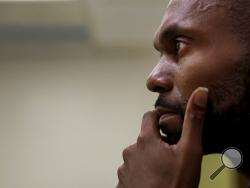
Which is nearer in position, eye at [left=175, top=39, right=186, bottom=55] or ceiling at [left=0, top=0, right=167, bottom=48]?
eye at [left=175, top=39, right=186, bottom=55]

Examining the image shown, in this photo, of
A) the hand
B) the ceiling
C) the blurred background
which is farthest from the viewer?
the blurred background

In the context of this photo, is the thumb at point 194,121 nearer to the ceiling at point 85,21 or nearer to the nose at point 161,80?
the nose at point 161,80

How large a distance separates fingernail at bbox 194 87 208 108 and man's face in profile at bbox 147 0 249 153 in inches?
0.6

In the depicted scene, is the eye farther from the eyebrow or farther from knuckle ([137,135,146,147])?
knuckle ([137,135,146,147])

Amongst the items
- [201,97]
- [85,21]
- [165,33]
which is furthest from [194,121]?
[85,21]

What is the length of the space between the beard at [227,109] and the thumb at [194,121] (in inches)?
0.6

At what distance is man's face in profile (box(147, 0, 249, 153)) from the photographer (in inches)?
28.7

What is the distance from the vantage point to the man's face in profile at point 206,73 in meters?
0.73

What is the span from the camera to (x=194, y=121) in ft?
2.33

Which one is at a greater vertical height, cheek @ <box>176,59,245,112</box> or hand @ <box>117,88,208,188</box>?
cheek @ <box>176,59,245,112</box>

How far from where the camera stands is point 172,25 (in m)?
0.77

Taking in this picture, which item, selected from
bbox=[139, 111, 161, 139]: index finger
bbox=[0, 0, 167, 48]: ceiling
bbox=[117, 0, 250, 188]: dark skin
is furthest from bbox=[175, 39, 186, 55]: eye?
bbox=[0, 0, 167, 48]: ceiling

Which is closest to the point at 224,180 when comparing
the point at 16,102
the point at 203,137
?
the point at 203,137

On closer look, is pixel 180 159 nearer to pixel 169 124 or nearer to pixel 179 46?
pixel 169 124
